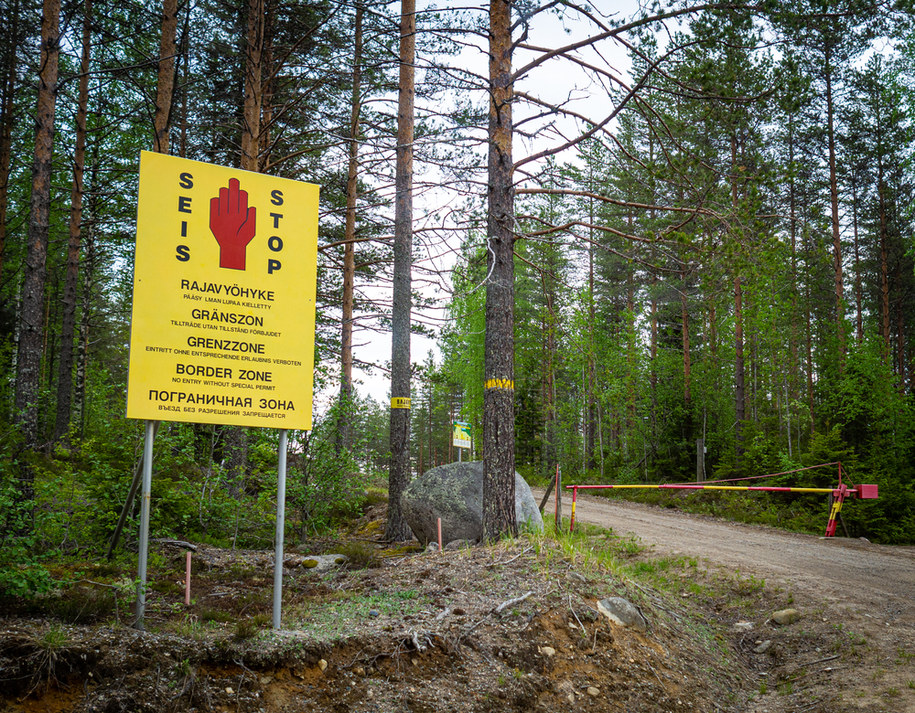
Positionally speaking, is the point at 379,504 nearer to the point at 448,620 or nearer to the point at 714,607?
the point at 714,607

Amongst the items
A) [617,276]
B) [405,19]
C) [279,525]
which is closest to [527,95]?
[405,19]

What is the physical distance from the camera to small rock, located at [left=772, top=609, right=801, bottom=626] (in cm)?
671

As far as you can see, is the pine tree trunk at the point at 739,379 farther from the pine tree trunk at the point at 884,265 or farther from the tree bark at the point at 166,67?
the tree bark at the point at 166,67

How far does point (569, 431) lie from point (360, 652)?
24.9m

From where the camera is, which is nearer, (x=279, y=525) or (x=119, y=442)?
(x=279, y=525)

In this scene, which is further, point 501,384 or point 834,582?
point 834,582

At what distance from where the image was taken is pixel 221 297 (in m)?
4.77

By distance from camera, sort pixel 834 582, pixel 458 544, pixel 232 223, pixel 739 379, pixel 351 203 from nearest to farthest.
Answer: pixel 232 223
pixel 834 582
pixel 458 544
pixel 351 203
pixel 739 379

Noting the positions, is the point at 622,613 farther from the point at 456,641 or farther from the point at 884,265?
the point at 884,265

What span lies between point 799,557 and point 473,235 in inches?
289

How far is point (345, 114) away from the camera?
44.8 ft

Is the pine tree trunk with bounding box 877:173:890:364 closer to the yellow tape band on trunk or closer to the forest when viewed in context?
the forest

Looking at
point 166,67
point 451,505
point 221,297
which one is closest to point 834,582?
point 451,505

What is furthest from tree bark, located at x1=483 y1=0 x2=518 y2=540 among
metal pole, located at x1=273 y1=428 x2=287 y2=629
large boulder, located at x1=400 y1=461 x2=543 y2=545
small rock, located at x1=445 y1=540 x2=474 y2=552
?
metal pole, located at x1=273 y1=428 x2=287 y2=629
